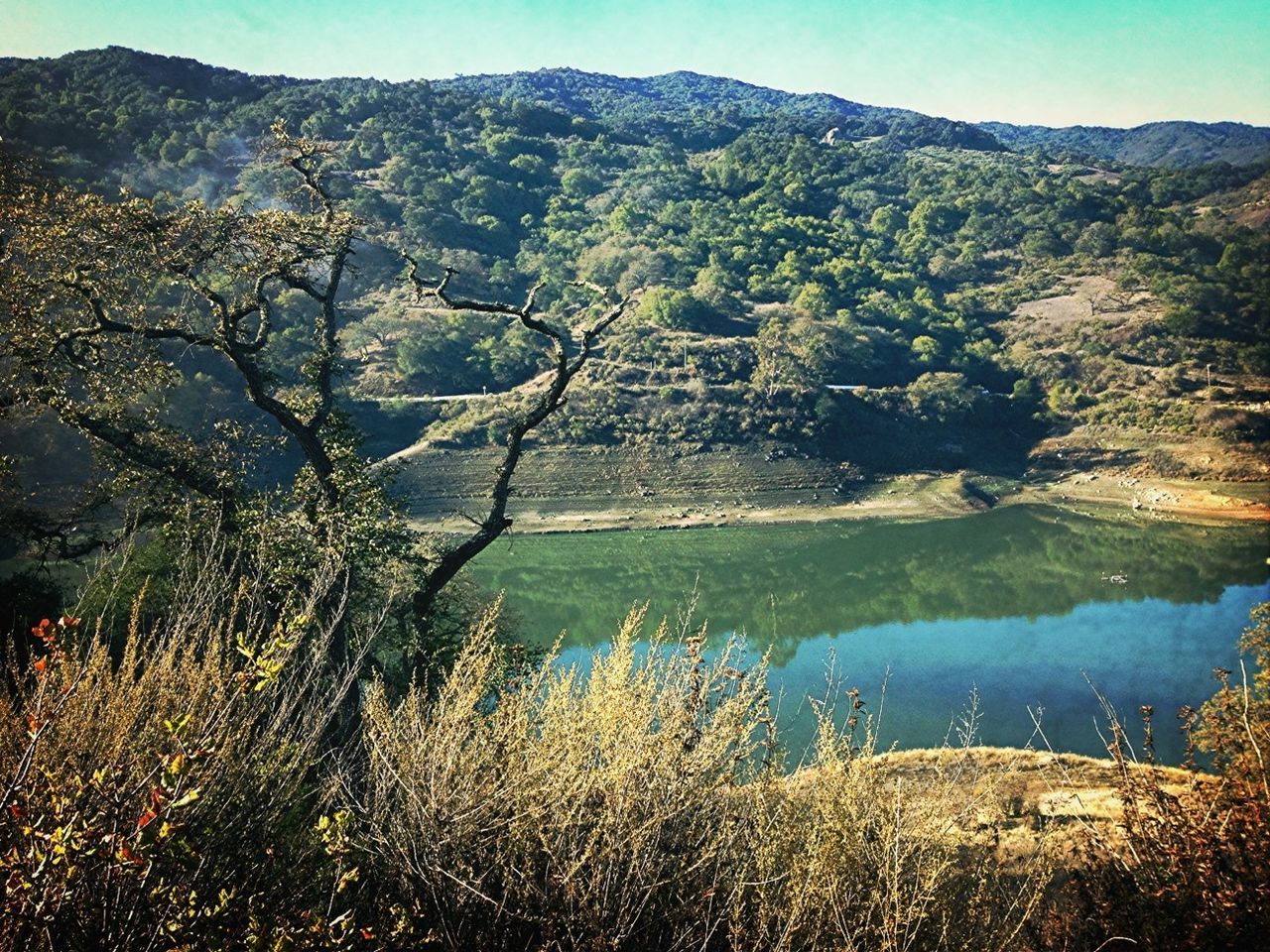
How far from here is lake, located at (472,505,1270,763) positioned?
19.9 meters

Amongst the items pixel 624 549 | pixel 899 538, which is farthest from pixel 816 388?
pixel 624 549

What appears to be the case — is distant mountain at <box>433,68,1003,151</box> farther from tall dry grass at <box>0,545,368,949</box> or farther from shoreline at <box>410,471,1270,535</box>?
tall dry grass at <box>0,545,368,949</box>

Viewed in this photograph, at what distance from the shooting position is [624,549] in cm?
3412

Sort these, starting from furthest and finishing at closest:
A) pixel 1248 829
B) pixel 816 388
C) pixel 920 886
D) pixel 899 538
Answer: pixel 816 388 < pixel 899 538 < pixel 1248 829 < pixel 920 886

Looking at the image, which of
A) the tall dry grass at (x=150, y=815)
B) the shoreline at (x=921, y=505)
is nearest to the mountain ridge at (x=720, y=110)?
the shoreline at (x=921, y=505)

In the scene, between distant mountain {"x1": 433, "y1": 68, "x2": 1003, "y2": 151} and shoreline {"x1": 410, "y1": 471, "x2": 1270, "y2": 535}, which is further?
distant mountain {"x1": 433, "y1": 68, "x2": 1003, "y2": 151}

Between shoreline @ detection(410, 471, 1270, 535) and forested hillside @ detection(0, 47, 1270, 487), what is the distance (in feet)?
9.41

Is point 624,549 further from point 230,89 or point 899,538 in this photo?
point 230,89

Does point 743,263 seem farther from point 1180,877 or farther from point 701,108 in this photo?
point 701,108

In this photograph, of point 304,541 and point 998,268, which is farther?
point 998,268

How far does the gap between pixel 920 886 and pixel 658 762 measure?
106cm

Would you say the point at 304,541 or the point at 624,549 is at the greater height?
the point at 304,541

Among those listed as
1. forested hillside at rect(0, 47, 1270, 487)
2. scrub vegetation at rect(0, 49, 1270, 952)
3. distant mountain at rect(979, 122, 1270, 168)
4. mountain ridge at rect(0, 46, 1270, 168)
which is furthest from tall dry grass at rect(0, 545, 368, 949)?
distant mountain at rect(979, 122, 1270, 168)

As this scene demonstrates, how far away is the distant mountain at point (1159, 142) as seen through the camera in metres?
139
